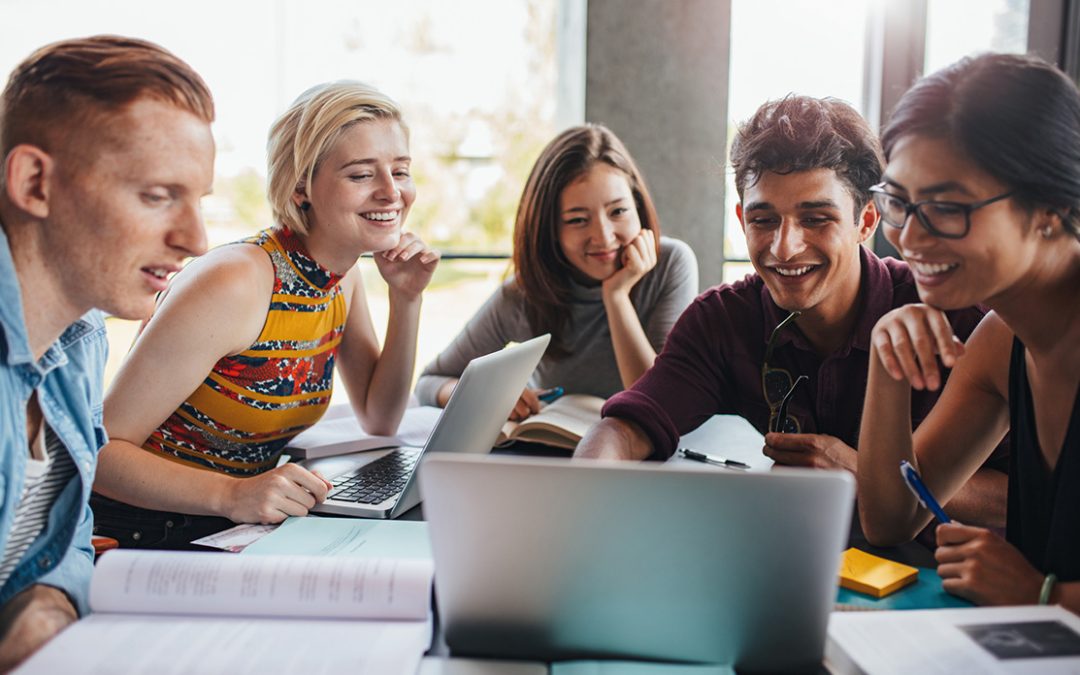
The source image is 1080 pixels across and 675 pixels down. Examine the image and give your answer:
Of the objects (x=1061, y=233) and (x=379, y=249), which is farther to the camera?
(x=379, y=249)

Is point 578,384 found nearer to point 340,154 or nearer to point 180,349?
point 340,154

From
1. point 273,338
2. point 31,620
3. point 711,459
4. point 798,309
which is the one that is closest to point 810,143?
point 798,309

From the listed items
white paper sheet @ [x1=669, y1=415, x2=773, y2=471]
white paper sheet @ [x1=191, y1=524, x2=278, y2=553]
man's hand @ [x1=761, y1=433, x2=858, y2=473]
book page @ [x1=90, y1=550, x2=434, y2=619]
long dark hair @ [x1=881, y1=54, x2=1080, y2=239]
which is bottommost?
white paper sheet @ [x1=669, y1=415, x2=773, y2=471]

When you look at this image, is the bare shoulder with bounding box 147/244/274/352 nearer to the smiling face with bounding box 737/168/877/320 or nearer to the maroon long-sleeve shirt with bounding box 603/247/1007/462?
the maroon long-sleeve shirt with bounding box 603/247/1007/462

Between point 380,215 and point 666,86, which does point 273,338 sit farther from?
point 666,86

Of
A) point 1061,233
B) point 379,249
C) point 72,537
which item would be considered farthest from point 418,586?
point 379,249

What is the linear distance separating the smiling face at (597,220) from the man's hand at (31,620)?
5.53 feet

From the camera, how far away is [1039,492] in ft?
3.87

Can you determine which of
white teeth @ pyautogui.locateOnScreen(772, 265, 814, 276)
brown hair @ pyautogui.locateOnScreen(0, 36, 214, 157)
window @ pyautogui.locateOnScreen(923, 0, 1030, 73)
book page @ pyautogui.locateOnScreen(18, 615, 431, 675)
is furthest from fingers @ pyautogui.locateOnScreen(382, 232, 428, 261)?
window @ pyautogui.locateOnScreen(923, 0, 1030, 73)

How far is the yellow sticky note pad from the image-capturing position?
102 centimetres

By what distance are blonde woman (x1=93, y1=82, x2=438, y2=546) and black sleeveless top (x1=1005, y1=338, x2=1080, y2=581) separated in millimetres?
1017

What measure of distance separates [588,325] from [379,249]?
2.69 feet

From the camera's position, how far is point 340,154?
1746mm

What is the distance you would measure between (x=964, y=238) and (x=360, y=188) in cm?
116
